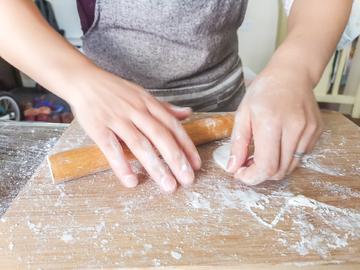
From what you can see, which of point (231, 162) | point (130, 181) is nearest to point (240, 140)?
point (231, 162)

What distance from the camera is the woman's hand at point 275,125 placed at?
1.75 feet

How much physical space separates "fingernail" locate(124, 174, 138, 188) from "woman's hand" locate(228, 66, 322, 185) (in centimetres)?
23

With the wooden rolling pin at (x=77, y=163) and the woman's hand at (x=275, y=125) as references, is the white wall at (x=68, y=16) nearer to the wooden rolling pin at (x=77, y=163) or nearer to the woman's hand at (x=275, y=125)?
the wooden rolling pin at (x=77, y=163)

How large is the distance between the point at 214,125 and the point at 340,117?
1.65 ft

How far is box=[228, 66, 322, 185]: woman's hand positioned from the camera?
534 mm

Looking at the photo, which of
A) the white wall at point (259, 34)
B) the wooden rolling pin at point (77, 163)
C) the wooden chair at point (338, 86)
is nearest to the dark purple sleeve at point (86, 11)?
the wooden rolling pin at point (77, 163)

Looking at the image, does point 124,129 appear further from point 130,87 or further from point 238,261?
point 238,261

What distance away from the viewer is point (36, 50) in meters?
0.58

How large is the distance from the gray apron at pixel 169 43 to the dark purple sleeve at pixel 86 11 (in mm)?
65

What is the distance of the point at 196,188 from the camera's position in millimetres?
603

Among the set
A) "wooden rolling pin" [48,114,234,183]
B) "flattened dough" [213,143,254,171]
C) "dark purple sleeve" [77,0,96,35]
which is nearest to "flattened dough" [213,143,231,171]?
"flattened dough" [213,143,254,171]

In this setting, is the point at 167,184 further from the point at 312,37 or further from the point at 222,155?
the point at 312,37

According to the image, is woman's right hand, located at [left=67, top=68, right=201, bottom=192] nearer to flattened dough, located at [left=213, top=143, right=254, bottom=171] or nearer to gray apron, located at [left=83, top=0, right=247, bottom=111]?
flattened dough, located at [left=213, top=143, right=254, bottom=171]

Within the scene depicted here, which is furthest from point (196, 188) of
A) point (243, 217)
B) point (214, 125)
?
point (214, 125)
